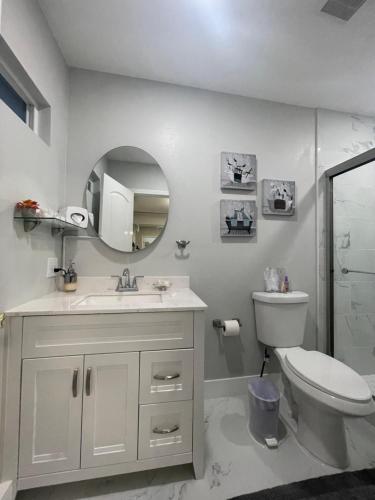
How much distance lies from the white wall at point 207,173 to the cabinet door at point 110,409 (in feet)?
2.24

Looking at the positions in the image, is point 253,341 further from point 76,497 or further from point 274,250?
point 76,497

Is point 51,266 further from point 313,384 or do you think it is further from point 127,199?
point 313,384

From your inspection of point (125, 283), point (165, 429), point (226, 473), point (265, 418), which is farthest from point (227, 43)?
point (226, 473)

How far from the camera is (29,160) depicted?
3.59ft

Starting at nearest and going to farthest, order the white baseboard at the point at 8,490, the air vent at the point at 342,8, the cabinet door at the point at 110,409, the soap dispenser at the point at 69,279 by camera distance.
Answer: the white baseboard at the point at 8,490 < the cabinet door at the point at 110,409 < the air vent at the point at 342,8 < the soap dispenser at the point at 69,279

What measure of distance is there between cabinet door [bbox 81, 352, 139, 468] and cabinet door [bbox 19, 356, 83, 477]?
0.13 feet

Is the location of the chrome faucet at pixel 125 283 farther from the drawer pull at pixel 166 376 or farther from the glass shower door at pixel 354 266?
the glass shower door at pixel 354 266

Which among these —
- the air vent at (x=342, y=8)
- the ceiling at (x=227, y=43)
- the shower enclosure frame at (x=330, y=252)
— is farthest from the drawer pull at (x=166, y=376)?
the air vent at (x=342, y=8)

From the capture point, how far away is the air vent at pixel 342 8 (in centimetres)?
109

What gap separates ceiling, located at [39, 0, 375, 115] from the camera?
3.78ft

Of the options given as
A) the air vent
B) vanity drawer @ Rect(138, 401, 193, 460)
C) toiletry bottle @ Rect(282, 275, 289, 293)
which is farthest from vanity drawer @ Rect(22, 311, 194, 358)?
the air vent

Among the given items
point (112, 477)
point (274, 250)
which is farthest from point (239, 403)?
point (274, 250)

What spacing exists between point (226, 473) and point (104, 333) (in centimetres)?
92

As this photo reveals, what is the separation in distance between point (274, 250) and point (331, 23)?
4.45 ft
